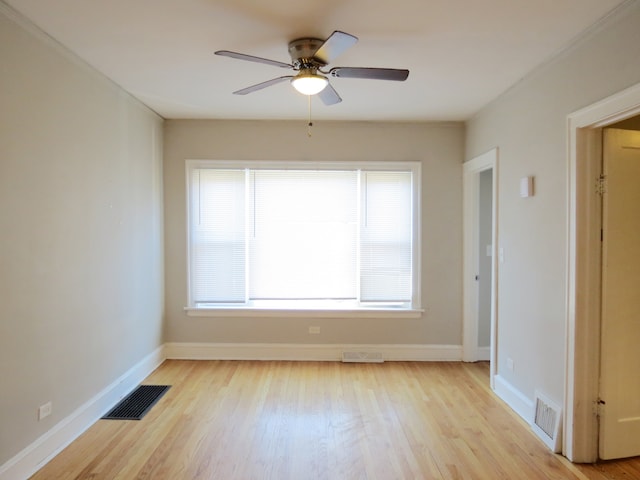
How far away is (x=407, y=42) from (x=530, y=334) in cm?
229

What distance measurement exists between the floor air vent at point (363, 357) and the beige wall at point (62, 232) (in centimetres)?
211

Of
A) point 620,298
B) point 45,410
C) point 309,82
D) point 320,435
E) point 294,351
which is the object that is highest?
point 309,82

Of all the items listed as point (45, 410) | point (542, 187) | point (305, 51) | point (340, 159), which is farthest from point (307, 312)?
point (305, 51)

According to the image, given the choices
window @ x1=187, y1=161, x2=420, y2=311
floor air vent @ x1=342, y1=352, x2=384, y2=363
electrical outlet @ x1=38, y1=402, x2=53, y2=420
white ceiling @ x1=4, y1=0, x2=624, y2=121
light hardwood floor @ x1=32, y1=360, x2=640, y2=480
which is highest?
white ceiling @ x1=4, y1=0, x2=624, y2=121

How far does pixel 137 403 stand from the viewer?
3037 millimetres

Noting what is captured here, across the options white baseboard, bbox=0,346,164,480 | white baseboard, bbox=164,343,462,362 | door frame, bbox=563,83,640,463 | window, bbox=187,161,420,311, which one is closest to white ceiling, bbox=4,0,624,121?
door frame, bbox=563,83,640,463

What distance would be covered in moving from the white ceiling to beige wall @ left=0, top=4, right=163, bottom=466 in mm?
261

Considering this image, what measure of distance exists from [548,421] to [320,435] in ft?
5.17

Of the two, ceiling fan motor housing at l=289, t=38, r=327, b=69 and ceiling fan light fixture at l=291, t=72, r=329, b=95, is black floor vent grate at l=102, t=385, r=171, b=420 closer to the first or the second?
ceiling fan light fixture at l=291, t=72, r=329, b=95

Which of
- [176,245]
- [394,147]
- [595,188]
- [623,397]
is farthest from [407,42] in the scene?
[176,245]

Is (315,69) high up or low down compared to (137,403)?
up

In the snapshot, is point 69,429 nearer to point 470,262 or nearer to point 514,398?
point 514,398

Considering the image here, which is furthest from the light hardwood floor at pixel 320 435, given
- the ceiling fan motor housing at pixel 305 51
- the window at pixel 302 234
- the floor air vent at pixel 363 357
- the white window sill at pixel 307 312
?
the ceiling fan motor housing at pixel 305 51

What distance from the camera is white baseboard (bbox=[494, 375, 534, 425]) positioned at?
275 centimetres
